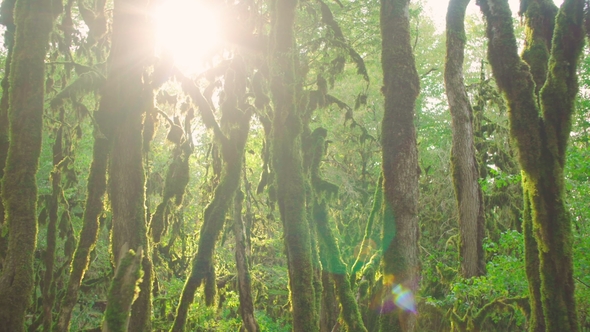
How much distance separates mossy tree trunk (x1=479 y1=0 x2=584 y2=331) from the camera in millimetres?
5434

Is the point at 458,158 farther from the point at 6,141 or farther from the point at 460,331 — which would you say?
the point at 6,141

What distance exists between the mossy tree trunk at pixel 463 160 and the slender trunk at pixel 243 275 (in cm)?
493

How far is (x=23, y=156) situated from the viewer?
664 centimetres

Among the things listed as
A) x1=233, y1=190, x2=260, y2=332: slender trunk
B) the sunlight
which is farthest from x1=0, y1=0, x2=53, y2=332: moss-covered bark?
x1=233, y1=190, x2=260, y2=332: slender trunk

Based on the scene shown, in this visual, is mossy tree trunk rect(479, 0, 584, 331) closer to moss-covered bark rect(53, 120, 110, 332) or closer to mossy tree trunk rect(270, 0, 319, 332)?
mossy tree trunk rect(270, 0, 319, 332)

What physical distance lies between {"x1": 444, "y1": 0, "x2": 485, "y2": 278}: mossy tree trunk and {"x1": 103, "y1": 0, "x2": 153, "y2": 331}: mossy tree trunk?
5.97 m

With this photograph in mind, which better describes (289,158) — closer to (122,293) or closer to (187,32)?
(122,293)

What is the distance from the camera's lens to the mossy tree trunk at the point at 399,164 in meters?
5.72

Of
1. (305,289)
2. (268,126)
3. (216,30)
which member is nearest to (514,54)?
(305,289)

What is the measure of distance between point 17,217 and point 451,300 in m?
7.87

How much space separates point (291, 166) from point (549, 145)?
12.8 ft

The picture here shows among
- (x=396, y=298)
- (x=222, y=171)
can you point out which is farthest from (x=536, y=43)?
(x=222, y=171)

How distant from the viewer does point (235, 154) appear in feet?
31.4

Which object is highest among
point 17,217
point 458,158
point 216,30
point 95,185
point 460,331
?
point 216,30
